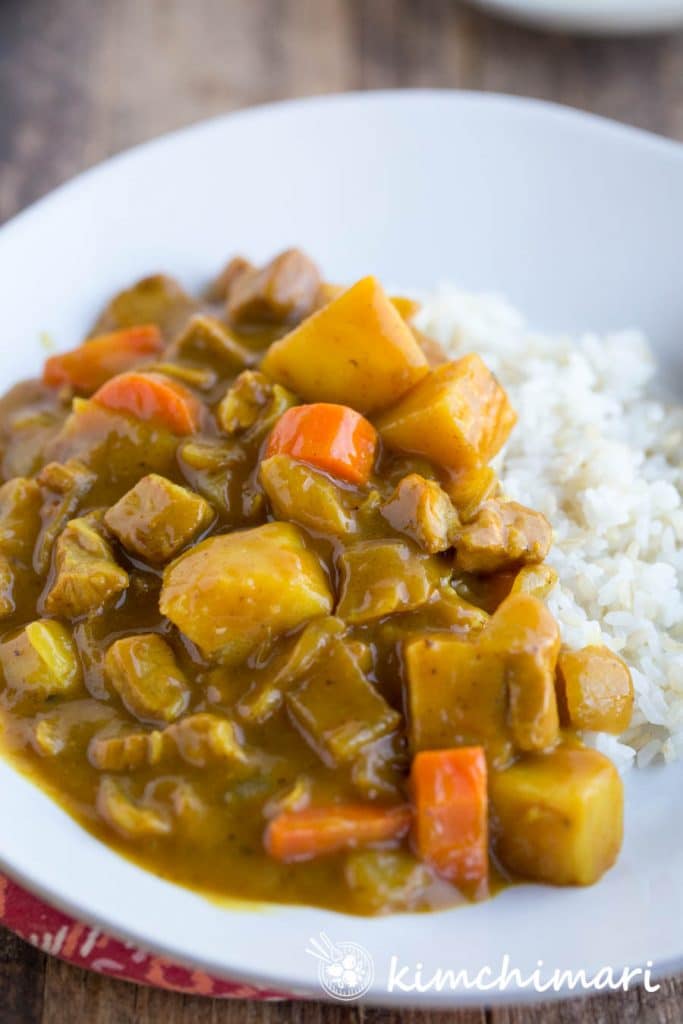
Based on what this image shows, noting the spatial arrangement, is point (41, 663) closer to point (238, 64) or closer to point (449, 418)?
point (449, 418)

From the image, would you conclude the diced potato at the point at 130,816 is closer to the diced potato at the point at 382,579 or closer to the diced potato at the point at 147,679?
the diced potato at the point at 147,679

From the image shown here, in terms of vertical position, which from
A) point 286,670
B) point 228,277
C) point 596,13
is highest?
point 596,13

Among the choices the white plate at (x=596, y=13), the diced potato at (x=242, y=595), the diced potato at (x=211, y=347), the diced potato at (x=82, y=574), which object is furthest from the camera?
the white plate at (x=596, y=13)

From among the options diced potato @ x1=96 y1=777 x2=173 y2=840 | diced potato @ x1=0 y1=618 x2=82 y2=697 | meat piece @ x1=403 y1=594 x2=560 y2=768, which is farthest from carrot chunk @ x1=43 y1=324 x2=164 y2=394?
meat piece @ x1=403 y1=594 x2=560 y2=768

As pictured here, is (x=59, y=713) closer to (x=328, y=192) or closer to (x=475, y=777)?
(x=475, y=777)

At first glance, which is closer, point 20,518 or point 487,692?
point 487,692

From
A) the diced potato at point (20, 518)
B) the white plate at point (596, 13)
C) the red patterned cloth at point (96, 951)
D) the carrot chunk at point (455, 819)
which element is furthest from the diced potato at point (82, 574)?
the white plate at point (596, 13)

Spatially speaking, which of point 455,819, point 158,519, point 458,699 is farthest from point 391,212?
point 455,819

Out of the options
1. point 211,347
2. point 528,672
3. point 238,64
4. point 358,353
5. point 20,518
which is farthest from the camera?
point 238,64
